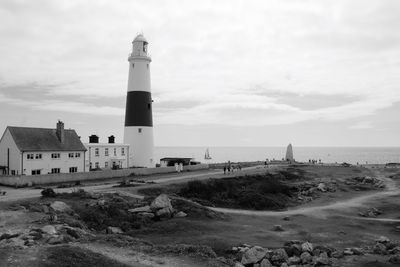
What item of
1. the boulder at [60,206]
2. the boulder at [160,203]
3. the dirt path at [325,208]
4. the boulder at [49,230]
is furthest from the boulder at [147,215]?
the dirt path at [325,208]

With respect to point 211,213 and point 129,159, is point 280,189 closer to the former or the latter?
point 211,213

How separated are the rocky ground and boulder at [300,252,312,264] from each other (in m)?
0.05

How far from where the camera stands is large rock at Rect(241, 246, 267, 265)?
2147 centimetres

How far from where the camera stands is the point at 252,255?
21734mm

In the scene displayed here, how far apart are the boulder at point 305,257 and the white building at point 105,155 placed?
3727cm

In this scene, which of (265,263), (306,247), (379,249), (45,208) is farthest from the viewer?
(45,208)

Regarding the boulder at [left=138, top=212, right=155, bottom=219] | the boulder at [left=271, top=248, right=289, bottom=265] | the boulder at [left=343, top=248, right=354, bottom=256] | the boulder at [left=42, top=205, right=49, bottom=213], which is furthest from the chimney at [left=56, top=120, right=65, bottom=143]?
the boulder at [left=343, top=248, right=354, bottom=256]

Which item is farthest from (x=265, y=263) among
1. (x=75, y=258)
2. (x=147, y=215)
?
(x=147, y=215)

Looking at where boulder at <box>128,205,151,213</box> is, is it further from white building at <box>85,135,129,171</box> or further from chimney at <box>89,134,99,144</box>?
chimney at <box>89,134,99,144</box>

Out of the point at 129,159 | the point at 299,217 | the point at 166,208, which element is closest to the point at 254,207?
the point at 299,217

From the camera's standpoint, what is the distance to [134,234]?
25844 millimetres

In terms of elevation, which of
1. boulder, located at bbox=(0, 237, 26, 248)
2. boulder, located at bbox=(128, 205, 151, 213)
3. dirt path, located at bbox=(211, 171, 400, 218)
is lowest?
dirt path, located at bbox=(211, 171, 400, 218)

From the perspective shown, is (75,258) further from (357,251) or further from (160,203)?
(357,251)

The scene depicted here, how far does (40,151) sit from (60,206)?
21.2 meters
